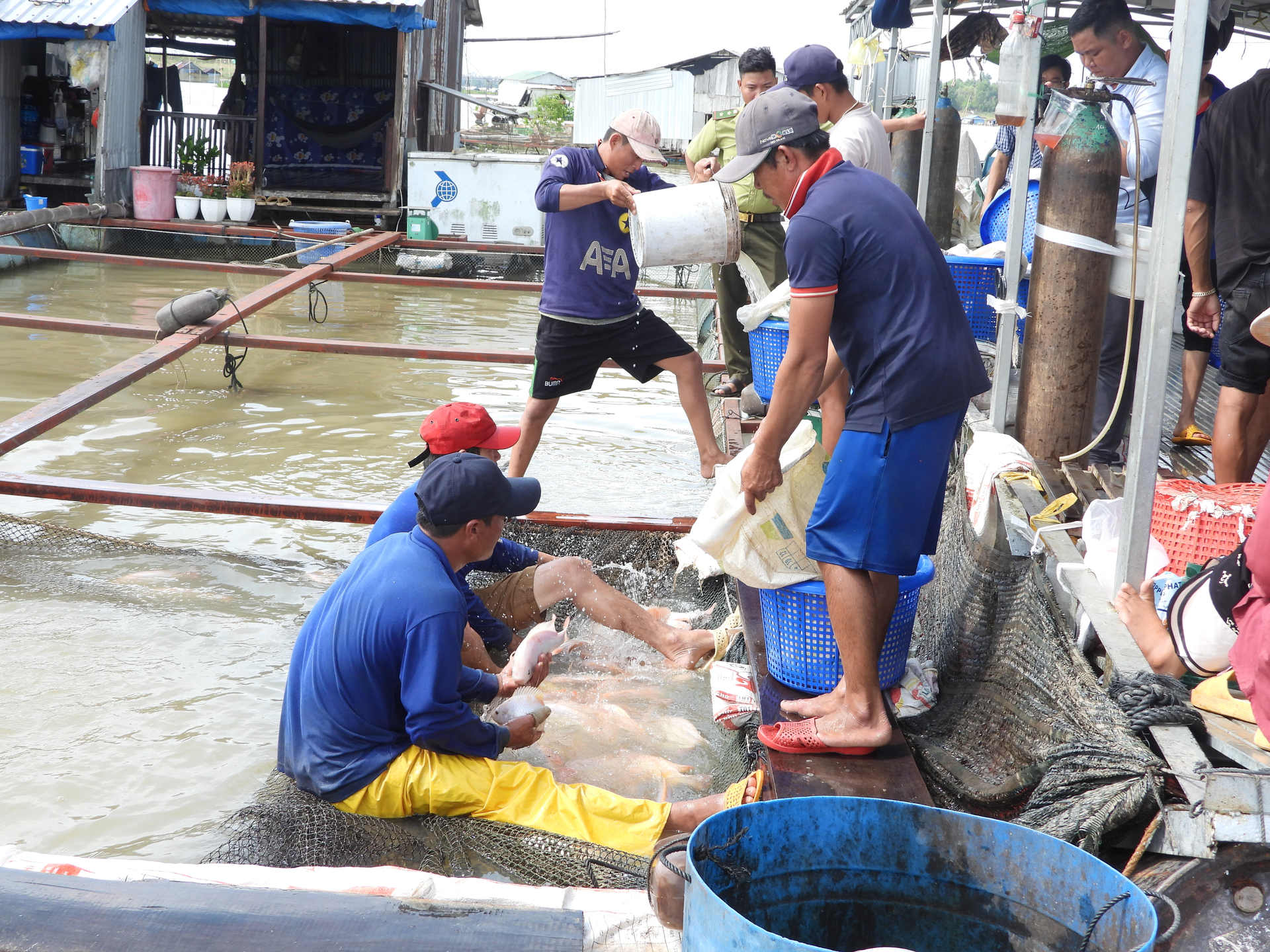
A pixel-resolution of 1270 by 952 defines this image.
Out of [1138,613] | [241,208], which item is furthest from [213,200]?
[1138,613]

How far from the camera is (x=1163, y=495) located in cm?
338

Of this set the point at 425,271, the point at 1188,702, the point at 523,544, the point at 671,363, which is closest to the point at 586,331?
the point at 671,363

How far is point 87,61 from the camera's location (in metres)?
14.5

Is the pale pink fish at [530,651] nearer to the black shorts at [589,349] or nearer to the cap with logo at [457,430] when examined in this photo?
the cap with logo at [457,430]

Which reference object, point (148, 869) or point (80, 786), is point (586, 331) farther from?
point (148, 869)

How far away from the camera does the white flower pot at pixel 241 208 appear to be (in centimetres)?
1494

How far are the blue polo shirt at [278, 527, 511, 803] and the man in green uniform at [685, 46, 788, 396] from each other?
3.64m

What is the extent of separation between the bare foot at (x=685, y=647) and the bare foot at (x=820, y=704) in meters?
1.15

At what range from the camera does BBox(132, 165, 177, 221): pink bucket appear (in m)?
14.9

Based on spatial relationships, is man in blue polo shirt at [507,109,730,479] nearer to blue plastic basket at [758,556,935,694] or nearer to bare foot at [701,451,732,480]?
bare foot at [701,451,732,480]

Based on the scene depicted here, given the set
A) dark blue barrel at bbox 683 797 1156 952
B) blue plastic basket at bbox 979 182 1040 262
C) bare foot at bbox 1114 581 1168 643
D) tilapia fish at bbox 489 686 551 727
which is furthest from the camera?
blue plastic basket at bbox 979 182 1040 262

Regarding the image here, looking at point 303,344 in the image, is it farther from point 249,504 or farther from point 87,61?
point 87,61

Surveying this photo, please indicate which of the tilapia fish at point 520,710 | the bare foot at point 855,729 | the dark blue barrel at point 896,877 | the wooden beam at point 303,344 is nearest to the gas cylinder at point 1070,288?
the bare foot at point 855,729

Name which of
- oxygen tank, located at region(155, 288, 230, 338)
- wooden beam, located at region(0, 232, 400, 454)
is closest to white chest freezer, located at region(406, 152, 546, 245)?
wooden beam, located at region(0, 232, 400, 454)
